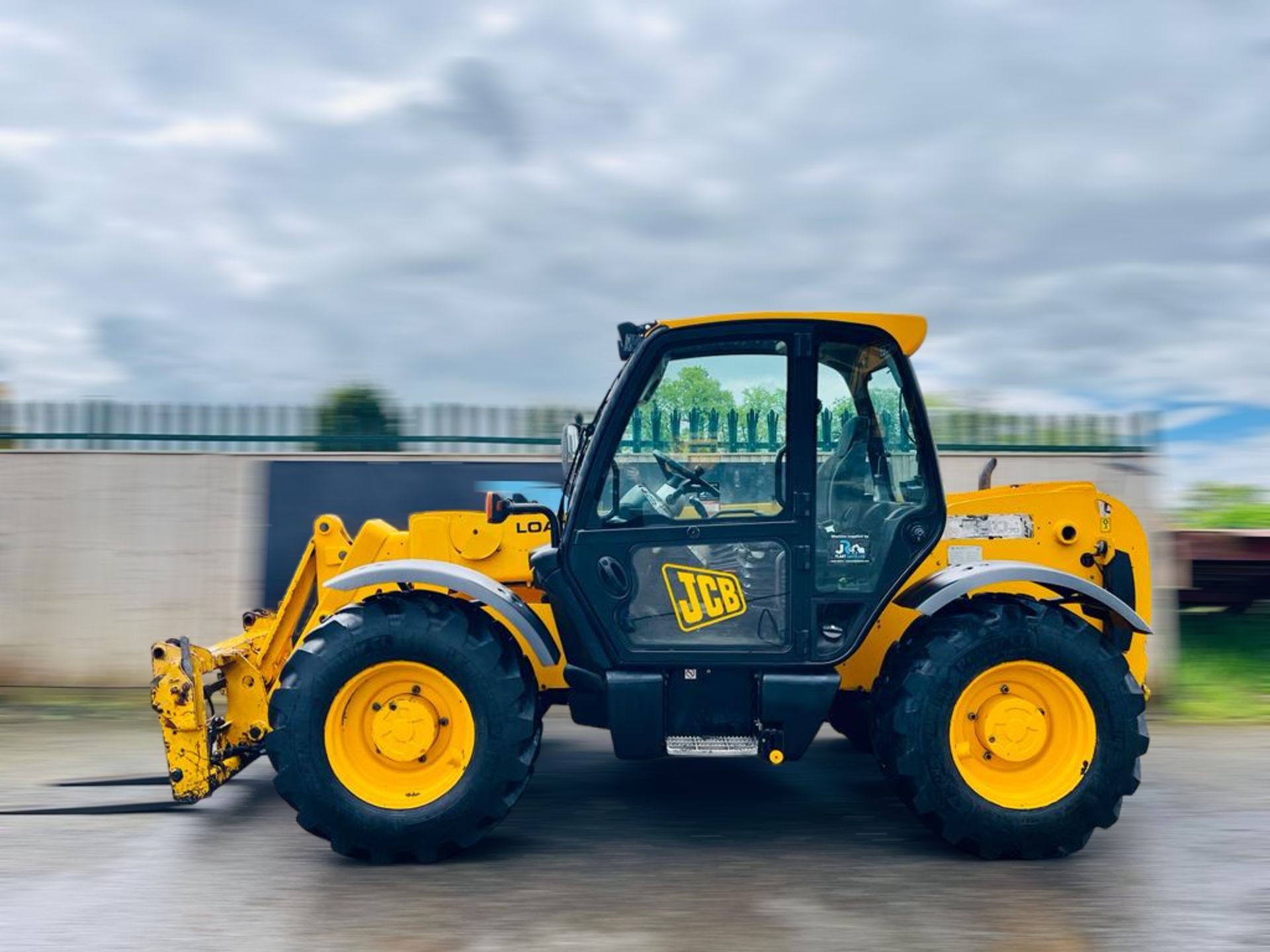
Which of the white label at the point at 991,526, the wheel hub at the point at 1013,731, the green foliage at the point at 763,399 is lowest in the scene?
the wheel hub at the point at 1013,731

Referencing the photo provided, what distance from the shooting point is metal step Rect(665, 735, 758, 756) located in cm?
487

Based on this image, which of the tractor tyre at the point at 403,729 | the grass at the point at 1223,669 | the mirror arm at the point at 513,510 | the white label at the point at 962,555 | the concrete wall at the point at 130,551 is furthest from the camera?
the concrete wall at the point at 130,551

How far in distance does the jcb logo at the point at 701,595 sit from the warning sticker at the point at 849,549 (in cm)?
44

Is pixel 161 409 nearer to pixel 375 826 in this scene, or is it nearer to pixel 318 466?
pixel 318 466

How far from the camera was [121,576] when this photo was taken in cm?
898

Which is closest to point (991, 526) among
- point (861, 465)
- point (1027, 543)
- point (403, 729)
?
point (1027, 543)

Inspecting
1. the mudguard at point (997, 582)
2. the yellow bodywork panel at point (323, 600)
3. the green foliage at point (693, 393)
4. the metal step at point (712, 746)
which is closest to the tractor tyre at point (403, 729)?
the yellow bodywork panel at point (323, 600)

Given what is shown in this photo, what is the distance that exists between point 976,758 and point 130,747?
511 centimetres

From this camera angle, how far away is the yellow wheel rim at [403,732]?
15.9 feet

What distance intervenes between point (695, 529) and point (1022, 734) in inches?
65.5

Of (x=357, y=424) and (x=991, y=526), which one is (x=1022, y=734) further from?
(x=357, y=424)

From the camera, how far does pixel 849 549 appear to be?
4992 millimetres

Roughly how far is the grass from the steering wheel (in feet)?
17.5

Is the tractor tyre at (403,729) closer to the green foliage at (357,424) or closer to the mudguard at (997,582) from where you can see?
the mudguard at (997,582)
